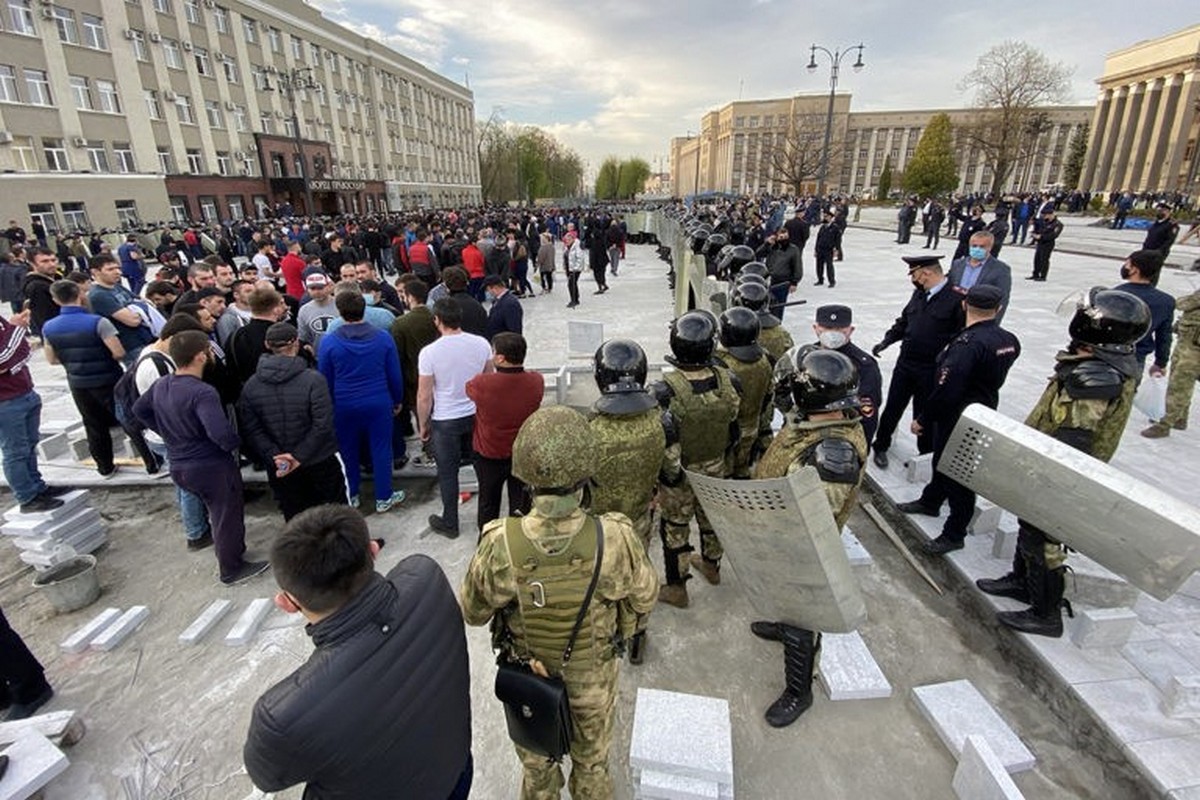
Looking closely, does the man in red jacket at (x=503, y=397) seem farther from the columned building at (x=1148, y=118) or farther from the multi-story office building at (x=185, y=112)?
the columned building at (x=1148, y=118)

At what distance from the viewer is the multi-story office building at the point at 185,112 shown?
23156 mm

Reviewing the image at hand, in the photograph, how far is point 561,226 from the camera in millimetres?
26000

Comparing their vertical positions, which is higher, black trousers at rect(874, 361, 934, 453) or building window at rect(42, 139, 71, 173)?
building window at rect(42, 139, 71, 173)

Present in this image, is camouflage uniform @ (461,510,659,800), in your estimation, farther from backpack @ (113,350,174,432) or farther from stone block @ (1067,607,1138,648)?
backpack @ (113,350,174,432)

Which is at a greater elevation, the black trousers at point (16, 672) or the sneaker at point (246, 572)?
the black trousers at point (16, 672)

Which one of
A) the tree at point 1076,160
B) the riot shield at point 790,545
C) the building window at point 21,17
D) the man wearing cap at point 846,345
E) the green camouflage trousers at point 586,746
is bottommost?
the green camouflage trousers at point 586,746

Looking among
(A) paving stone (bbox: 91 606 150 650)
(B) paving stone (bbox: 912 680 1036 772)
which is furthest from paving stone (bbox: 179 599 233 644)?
(B) paving stone (bbox: 912 680 1036 772)

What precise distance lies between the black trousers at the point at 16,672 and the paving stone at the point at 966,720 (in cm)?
478

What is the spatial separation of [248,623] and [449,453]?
171cm

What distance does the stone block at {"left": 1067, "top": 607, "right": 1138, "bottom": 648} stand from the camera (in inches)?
116

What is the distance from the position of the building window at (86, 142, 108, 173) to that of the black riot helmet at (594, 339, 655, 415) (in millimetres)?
34603

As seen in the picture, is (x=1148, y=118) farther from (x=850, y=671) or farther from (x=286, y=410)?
(x=286, y=410)

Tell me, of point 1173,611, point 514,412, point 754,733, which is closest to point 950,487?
point 1173,611

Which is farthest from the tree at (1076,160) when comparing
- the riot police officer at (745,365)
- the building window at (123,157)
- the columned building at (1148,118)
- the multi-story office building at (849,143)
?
the building window at (123,157)
